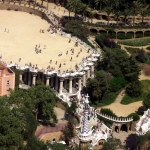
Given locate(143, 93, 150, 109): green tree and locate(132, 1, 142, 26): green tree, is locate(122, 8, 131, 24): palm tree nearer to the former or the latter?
locate(132, 1, 142, 26): green tree

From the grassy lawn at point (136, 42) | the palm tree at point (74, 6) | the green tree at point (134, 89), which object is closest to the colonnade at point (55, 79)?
the green tree at point (134, 89)

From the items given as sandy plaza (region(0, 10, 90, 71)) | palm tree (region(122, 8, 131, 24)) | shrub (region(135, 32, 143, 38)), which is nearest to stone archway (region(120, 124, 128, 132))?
sandy plaza (region(0, 10, 90, 71))

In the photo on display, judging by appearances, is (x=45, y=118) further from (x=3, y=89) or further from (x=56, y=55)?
(x=56, y=55)

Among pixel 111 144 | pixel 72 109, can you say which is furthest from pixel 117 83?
pixel 111 144

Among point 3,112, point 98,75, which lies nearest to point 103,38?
point 98,75

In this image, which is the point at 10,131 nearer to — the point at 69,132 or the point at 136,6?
the point at 69,132

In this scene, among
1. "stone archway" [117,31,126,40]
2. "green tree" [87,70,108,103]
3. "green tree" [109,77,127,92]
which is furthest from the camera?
"stone archway" [117,31,126,40]

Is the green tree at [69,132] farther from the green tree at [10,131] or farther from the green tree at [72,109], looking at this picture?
the green tree at [10,131]

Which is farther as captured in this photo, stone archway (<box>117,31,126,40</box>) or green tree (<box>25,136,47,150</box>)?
stone archway (<box>117,31,126,40</box>)
